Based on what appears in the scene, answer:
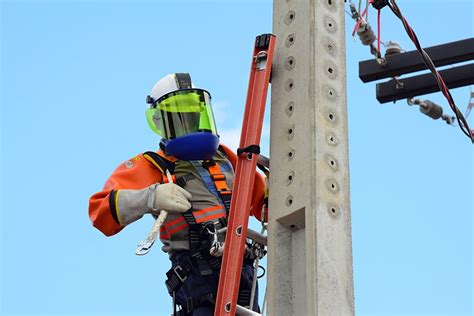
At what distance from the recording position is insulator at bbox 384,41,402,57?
8602 millimetres

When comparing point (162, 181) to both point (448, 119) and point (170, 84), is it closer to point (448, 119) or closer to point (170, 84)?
point (170, 84)

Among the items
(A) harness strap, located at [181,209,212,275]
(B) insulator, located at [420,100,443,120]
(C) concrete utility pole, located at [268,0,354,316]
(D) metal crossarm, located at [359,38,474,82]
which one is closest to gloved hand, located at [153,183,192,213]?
(A) harness strap, located at [181,209,212,275]

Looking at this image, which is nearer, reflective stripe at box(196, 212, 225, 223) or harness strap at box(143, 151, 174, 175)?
reflective stripe at box(196, 212, 225, 223)

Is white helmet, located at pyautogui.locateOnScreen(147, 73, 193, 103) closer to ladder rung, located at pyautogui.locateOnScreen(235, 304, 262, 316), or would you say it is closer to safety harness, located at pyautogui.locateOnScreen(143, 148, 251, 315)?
safety harness, located at pyautogui.locateOnScreen(143, 148, 251, 315)

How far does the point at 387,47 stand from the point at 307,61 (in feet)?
12.6

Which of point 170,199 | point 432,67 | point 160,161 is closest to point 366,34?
point 432,67

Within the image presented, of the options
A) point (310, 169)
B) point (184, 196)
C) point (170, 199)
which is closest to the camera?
point (310, 169)

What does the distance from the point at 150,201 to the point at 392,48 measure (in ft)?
12.8

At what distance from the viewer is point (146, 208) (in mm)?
5355

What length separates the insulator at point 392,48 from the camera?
8.60m

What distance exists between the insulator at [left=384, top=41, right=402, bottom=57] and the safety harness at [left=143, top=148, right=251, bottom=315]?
324 cm

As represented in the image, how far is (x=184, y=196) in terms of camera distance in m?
5.42

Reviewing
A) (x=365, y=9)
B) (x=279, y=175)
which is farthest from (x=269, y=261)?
(x=365, y=9)

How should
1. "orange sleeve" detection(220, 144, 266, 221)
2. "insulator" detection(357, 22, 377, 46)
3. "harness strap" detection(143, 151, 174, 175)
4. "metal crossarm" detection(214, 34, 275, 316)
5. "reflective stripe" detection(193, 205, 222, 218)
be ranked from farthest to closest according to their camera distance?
"insulator" detection(357, 22, 377, 46) < "orange sleeve" detection(220, 144, 266, 221) < "harness strap" detection(143, 151, 174, 175) < "reflective stripe" detection(193, 205, 222, 218) < "metal crossarm" detection(214, 34, 275, 316)
